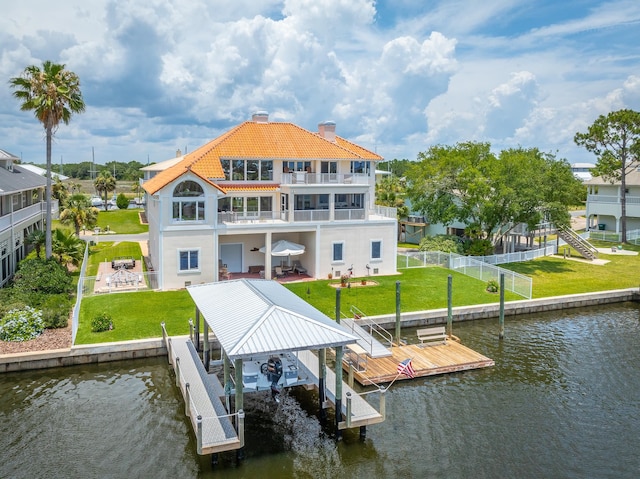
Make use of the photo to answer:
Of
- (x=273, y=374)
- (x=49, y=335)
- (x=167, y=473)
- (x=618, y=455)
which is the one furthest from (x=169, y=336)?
(x=618, y=455)

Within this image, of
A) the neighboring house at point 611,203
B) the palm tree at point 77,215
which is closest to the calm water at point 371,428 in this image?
the palm tree at point 77,215

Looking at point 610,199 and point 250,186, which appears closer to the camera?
point 250,186

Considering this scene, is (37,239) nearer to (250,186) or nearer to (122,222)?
(250,186)

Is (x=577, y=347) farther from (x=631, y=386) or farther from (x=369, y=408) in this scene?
(x=369, y=408)

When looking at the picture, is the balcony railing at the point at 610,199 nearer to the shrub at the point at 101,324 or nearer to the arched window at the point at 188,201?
the arched window at the point at 188,201

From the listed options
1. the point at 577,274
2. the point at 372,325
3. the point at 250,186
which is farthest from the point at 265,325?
the point at 577,274
